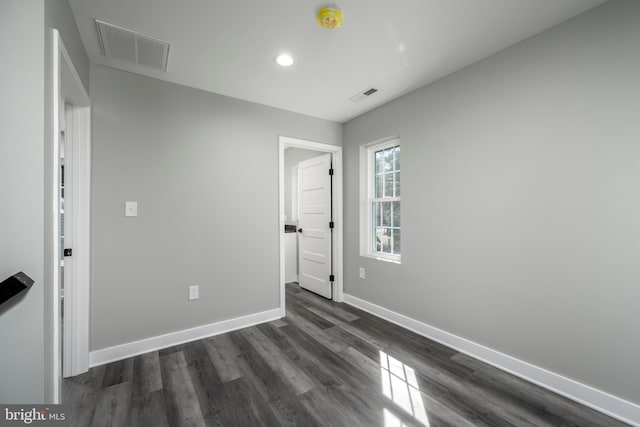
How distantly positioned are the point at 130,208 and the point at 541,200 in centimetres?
332

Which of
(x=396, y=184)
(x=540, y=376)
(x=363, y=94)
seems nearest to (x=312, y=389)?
(x=540, y=376)

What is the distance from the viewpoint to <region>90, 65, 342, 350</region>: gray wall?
7.59 ft

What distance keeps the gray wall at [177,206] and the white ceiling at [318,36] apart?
1.04 feet

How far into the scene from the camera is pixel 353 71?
2439 millimetres

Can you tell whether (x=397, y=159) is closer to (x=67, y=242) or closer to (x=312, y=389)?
(x=312, y=389)

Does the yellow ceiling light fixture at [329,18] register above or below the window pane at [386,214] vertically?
above

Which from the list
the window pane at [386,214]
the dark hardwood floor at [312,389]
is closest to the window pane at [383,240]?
the window pane at [386,214]

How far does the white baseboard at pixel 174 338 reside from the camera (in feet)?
7.44

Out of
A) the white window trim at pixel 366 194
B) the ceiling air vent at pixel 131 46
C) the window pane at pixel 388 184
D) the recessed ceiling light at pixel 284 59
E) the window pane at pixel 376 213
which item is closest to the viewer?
the ceiling air vent at pixel 131 46

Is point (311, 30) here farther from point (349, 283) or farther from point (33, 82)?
point (349, 283)

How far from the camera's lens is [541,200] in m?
1.94

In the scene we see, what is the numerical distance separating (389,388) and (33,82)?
2633 millimetres

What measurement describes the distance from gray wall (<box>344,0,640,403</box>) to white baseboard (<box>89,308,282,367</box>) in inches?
68.0

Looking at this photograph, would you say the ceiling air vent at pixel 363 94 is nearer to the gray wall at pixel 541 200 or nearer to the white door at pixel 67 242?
the gray wall at pixel 541 200
